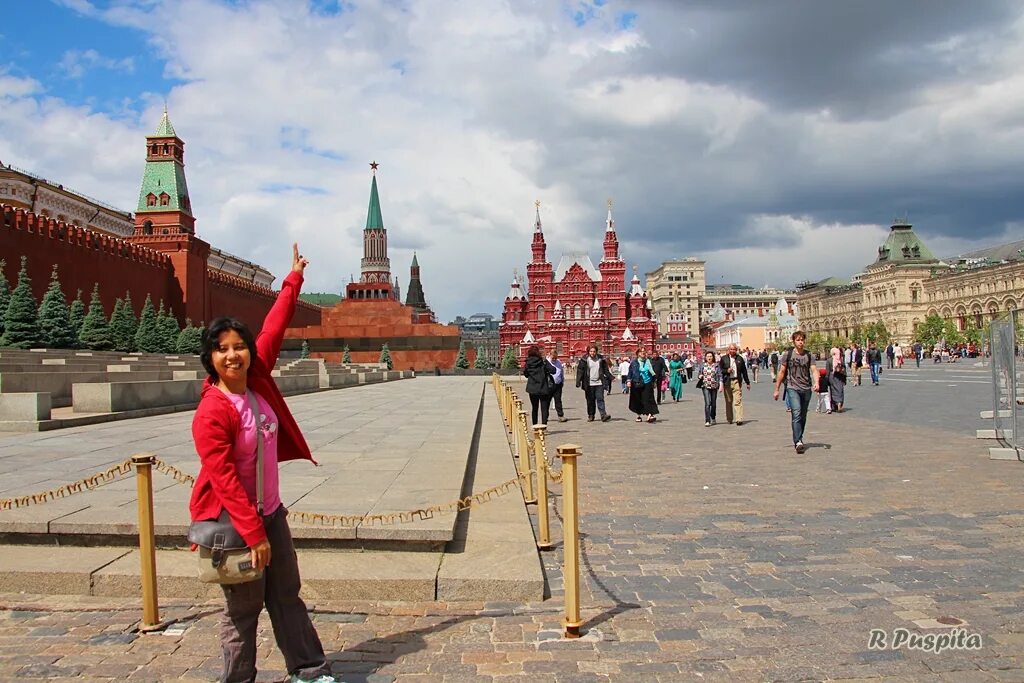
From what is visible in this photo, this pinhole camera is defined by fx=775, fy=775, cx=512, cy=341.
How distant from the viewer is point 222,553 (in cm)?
279

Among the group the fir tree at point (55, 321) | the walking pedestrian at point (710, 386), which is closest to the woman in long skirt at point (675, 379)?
the walking pedestrian at point (710, 386)

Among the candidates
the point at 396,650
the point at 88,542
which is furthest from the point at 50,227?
the point at 396,650

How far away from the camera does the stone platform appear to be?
4332 millimetres

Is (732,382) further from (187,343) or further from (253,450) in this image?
(187,343)

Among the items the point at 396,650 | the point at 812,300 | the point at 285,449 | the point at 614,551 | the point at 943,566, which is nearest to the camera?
the point at 285,449

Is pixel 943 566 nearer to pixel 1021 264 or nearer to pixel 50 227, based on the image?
pixel 50 227

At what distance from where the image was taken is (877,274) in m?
104

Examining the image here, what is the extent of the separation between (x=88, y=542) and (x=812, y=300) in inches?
5186

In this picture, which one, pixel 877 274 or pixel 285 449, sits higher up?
pixel 877 274

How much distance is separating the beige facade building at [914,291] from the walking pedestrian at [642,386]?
7315cm

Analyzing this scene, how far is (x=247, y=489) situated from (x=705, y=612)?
244 cm

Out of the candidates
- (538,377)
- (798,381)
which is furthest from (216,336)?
(538,377)

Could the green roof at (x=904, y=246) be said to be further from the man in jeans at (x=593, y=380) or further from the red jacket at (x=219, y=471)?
the red jacket at (x=219, y=471)

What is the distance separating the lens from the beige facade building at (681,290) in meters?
163
